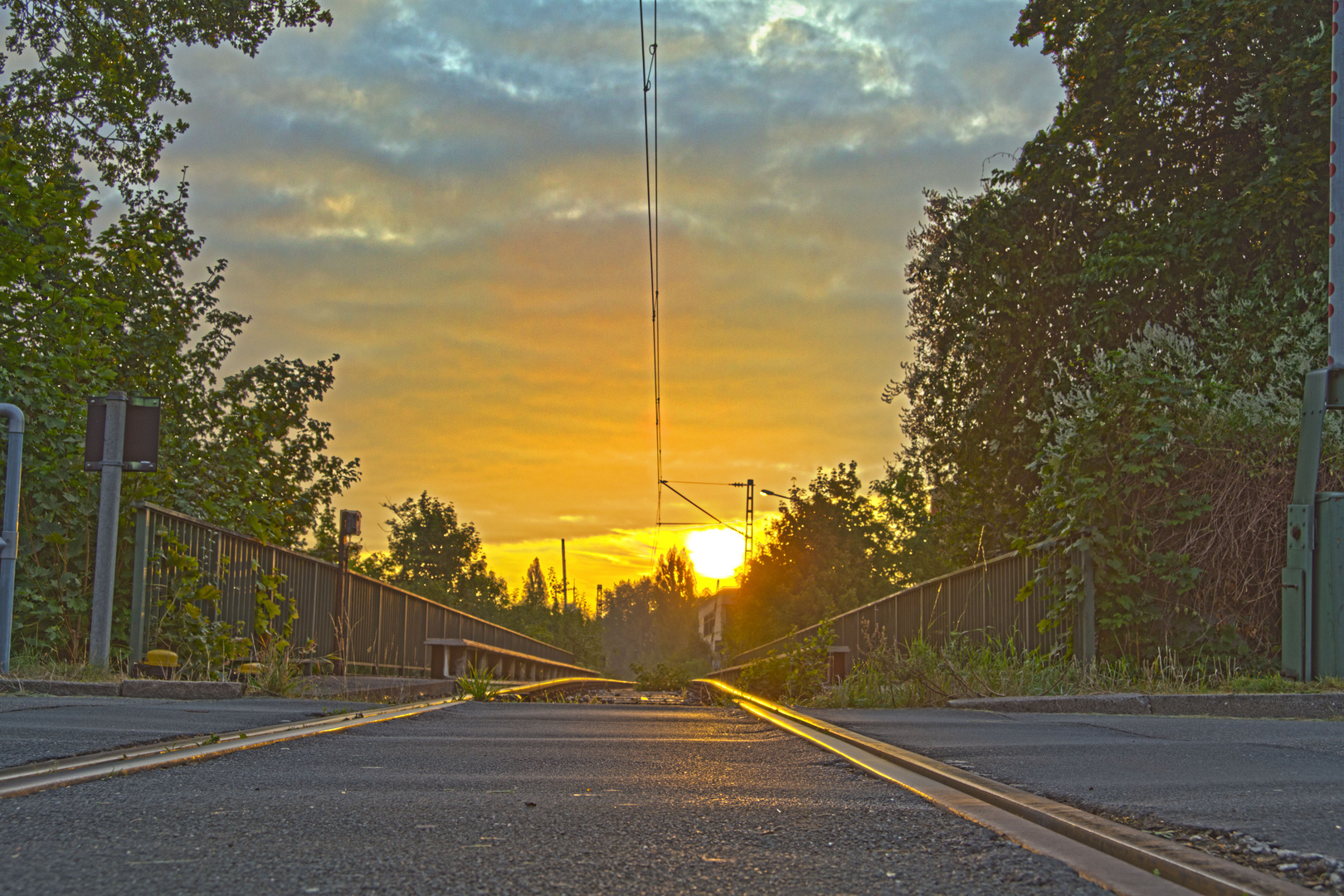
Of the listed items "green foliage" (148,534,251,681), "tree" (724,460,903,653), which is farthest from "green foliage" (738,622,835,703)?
"tree" (724,460,903,653)

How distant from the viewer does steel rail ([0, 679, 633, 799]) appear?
3.38 m

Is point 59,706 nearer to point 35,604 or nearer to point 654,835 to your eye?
point 35,604

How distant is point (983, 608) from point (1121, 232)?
6555 millimetres

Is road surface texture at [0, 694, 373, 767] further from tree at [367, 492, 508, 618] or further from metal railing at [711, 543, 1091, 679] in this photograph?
tree at [367, 492, 508, 618]

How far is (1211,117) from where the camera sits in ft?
51.8

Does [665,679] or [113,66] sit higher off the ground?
[113,66]

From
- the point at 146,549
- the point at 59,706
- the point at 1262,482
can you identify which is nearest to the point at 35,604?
the point at 146,549

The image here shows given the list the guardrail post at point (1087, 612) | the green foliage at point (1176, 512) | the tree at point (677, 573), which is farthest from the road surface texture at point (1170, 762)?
the tree at point (677, 573)

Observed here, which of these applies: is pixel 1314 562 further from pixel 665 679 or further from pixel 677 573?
pixel 677 573

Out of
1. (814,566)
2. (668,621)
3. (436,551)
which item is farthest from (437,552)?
(668,621)

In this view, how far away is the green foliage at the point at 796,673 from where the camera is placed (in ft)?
43.7

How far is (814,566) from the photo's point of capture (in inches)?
1571

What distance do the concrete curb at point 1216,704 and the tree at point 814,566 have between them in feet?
96.3

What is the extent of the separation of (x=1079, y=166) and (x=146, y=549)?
13.8 meters
